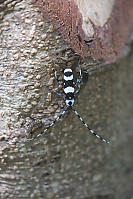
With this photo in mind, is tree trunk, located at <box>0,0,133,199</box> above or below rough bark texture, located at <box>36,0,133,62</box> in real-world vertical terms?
below

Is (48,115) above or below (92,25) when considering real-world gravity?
below

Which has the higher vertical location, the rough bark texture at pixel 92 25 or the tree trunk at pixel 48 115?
the rough bark texture at pixel 92 25

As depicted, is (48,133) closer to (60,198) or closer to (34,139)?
(34,139)

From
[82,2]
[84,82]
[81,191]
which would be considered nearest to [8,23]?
[82,2]

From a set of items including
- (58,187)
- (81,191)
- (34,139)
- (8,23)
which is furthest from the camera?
(81,191)

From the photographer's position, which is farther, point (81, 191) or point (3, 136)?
point (81, 191)
